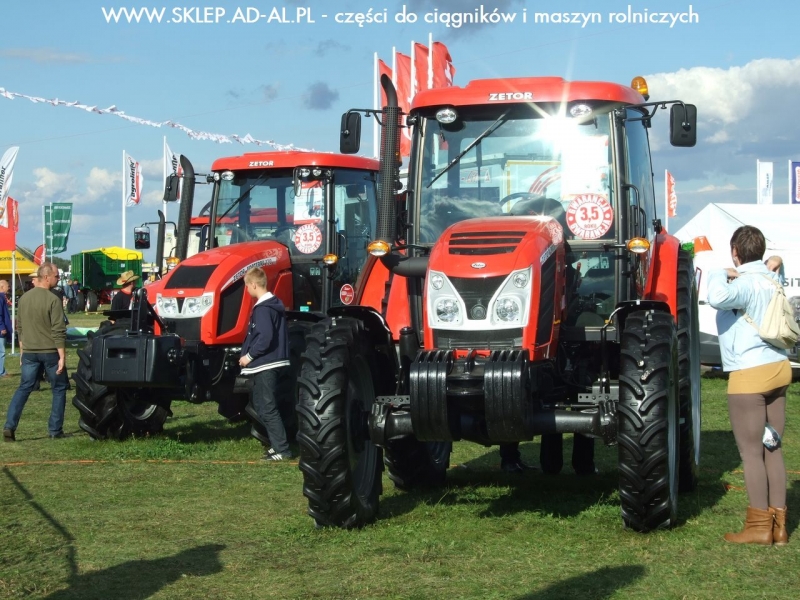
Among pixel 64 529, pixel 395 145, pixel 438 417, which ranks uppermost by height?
pixel 395 145

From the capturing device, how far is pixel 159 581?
17.3 ft

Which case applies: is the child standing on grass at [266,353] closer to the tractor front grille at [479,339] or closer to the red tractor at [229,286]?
the red tractor at [229,286]

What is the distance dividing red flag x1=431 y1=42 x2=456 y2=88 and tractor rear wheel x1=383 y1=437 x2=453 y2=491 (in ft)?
45.4

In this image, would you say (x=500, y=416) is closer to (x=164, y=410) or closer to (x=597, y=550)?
(x=597, y=550)

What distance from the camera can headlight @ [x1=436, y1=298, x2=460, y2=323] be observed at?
19.7ft

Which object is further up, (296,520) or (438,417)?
(438,417)

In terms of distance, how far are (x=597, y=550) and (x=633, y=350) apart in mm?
1042

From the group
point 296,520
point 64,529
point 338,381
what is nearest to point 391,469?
point 296,520

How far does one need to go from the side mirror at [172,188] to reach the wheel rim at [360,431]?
561cm

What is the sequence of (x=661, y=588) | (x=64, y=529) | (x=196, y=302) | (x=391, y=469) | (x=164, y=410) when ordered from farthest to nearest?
(x=164, y=410)
(x=196, y=302)
(x=391, y=469)
(x=64, y=529)
(x=661, y=588)

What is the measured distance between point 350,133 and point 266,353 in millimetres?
2195

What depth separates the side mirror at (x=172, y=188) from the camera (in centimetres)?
1151

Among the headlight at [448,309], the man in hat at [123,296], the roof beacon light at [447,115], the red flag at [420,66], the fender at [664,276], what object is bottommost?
the man in hat at [123,296]

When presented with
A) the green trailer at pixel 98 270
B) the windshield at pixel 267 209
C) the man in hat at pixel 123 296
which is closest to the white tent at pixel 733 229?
the windshield at pixel 267 209
